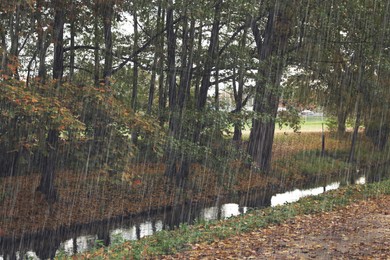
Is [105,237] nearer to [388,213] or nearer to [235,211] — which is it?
[235,211]

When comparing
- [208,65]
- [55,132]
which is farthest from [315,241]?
[208,65]

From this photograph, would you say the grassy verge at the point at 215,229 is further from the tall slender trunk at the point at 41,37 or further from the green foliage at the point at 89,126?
the tall slender trunk at the point at 41,37

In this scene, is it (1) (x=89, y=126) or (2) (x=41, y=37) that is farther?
(2) (x=41, y=37)

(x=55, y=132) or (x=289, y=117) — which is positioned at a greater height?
(x=289, y=117)

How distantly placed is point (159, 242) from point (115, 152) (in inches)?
163

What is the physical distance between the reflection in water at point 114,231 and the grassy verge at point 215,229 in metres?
Answer: 1.36

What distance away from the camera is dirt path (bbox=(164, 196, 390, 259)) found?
28.7 ft

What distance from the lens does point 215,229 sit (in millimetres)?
11047

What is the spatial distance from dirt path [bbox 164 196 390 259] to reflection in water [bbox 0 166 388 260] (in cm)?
313

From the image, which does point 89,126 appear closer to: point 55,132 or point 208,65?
point 55,132

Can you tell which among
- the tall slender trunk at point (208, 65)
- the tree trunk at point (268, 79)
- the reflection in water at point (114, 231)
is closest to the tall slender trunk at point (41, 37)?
the reflection in water at point (114, 231)

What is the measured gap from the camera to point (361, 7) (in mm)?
20094

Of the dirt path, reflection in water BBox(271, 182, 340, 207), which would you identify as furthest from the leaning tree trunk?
reflection in water BBox(271, 182, 340, 207)

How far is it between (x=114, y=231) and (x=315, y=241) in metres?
8.87
